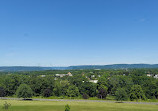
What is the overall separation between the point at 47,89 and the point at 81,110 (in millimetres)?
40367

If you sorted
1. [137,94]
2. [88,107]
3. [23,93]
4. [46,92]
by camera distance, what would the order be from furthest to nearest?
1. [46,92]
2. [23,93]
3. [137,94]
4. [88,107]

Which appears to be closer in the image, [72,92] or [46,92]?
[72,92]

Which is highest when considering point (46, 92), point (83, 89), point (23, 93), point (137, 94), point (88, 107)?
point (23, 93)

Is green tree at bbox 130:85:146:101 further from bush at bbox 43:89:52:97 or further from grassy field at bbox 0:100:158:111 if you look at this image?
bush at bbox 43:89:52:97

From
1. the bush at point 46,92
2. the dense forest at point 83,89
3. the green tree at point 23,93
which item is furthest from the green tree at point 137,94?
the green tree at point 23,93

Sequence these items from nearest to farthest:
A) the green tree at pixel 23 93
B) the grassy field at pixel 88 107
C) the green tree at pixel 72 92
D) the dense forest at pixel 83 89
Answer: the grassy field at pixel 88 107 → the green tree at pixel 23 93 → the dense forest at pixel 83 89 → the green tree at pixel 72 92

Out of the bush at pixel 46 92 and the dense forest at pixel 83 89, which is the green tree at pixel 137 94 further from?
the bush at pixel 46 92

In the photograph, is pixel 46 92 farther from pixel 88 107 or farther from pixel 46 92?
pixel 88 107

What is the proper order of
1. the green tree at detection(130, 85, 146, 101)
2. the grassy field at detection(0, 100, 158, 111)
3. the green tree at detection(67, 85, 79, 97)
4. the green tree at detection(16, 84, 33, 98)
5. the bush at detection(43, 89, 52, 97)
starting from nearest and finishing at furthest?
the grassy field at detection(0, 100, 158, 111)
the green tree at detection(130, 85, 146, 101)
the green tree at detection(16, 84, 33, 98)
the green tree at detection(67, 85, 79, 97)
the bush at detection(43, 89, 52, 97)

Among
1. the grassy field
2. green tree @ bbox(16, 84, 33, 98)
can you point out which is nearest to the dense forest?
green tree @ bbox(16, 84, 33, 98)

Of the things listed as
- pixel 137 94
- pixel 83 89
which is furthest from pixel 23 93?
pixel 137 94

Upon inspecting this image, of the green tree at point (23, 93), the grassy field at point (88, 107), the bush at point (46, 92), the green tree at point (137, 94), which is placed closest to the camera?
the grassy field at point (88, 107)

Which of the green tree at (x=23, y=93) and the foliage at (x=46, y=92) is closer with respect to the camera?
the green tree at (x=23, y=93)

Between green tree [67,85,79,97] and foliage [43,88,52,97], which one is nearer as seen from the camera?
green tree [67,85,79,97]
